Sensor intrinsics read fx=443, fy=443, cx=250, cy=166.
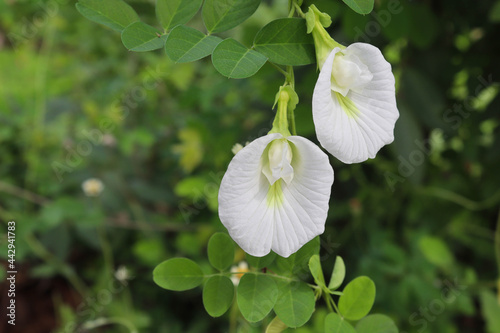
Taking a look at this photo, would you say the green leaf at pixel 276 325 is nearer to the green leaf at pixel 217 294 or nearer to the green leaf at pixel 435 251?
the green leaf at pixel 217 294

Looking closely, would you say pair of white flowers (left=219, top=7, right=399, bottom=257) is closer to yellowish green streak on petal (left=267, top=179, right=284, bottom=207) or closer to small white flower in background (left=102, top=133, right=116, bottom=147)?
yellowish green streak on petal (left=267, top=179, right=284, bottom=207)

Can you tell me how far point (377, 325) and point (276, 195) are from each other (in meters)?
0.20

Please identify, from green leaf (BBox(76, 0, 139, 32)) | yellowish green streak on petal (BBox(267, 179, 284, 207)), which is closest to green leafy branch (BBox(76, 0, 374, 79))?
green leaf (BBox(76, 0, 139, 32))

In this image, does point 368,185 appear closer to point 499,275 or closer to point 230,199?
point 499,275

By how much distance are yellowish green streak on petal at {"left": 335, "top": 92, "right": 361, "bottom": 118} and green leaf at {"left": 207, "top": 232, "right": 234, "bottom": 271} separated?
0.19 m

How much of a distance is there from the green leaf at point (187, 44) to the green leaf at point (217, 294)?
0.23 m

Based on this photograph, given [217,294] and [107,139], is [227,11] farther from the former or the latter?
[107,139]

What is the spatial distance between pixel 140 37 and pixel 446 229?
3.19ft

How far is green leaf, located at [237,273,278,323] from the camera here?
1.35ft

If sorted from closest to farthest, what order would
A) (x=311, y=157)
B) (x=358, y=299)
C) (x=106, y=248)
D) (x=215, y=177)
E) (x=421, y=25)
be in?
(x=311, y=157), (x=358, y=299), (x=421, y=25), (x=215, y=177), (x=106, y=248)

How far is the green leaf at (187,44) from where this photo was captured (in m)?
0.40

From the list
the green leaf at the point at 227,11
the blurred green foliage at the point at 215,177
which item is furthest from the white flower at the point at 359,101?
the blurred green foliage at the point at 215,177

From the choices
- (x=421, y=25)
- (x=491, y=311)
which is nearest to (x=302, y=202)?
(x=421, y=25)

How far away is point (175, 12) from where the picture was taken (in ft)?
1.49
